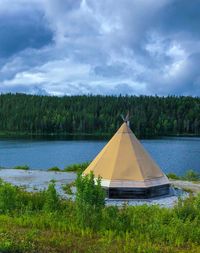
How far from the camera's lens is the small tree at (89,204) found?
1026 cm

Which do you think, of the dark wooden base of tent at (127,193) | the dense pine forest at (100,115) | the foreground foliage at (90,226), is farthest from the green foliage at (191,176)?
the dense pine forest at (100,115)

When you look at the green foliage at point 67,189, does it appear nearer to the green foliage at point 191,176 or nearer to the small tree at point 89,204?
the small tree at point 89,204

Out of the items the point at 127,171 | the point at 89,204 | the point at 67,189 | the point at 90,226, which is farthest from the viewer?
the point at 67,189

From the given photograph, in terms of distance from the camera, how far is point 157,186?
53.1 feet

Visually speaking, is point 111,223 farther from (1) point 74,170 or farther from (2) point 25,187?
(1) point 74,170

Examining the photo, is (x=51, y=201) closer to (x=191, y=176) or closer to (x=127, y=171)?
(x=127, y=171)

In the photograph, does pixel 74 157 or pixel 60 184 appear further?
pixel 74 157

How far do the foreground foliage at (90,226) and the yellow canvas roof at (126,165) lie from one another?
3.90 m

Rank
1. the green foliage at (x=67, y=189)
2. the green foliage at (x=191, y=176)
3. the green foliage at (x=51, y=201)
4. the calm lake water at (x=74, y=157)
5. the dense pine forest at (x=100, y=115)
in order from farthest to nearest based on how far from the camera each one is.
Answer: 1. the dense pine forest at (x=100, y=115)
2. the calm lake water at (x=74, y=157)
3. the green foliage at (x=191, y=176)
4. the green foliage at (x=67, y=189)
5. the green foliage at (x=51, y=201)

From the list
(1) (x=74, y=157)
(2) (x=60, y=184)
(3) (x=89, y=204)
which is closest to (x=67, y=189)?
(2) (x=60, y=184)

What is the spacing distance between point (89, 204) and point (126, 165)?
6.25 meters

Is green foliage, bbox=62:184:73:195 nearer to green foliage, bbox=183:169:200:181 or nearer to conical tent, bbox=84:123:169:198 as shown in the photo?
conical tent, bbox=84:123:169:198

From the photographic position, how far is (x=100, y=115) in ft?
472

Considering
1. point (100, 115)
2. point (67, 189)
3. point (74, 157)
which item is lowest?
point (74, 157)
